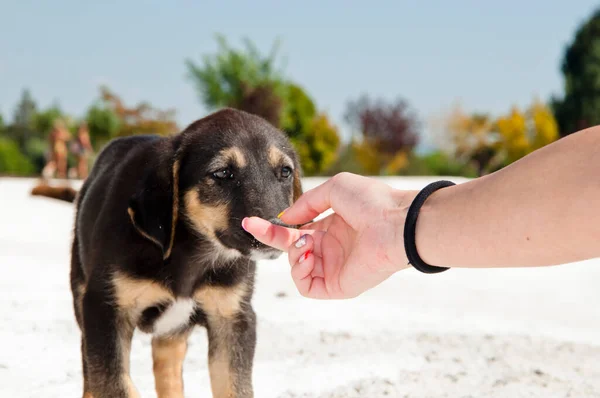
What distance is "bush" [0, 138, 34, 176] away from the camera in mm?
34594

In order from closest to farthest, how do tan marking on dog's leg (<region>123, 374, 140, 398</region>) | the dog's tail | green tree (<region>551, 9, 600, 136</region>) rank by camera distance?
tan marking on dog's leg (<region>123, 374, 140, 398</region>)
the dog's tail
green tree (<region>551, 9, 600, 136</region>)

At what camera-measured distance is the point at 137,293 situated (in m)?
3.94

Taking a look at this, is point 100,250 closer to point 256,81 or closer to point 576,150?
point 576,150

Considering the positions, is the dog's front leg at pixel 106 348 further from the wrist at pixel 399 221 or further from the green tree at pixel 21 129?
the green tree at pixel 21 129

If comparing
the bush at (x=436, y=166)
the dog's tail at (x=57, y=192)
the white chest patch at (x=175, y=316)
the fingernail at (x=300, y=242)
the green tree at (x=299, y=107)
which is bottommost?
the white chest patch at (x=175, y=316)

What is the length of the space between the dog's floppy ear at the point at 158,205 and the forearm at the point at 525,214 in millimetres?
1754

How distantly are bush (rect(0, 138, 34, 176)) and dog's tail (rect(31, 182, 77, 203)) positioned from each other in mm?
18511

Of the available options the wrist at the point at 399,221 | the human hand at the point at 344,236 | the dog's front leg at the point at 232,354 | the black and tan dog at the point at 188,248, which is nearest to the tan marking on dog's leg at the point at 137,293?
the black and tan dog at the point at 188,248

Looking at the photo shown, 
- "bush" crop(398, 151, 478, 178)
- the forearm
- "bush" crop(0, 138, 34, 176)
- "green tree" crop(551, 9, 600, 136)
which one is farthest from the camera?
"bush" crop(398, 151, 478, 178)

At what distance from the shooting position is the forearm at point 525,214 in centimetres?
217

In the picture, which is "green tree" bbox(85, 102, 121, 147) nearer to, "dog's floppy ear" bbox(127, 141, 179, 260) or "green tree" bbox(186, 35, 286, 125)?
"green tree" bbox(186, 35, 286, 125)

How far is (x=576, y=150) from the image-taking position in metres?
2.23

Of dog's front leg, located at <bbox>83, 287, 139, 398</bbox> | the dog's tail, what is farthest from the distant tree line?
→ dog's front leg, located at <bbox>83, 287, 139, 398</bbox>

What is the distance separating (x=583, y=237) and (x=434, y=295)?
679 cm
